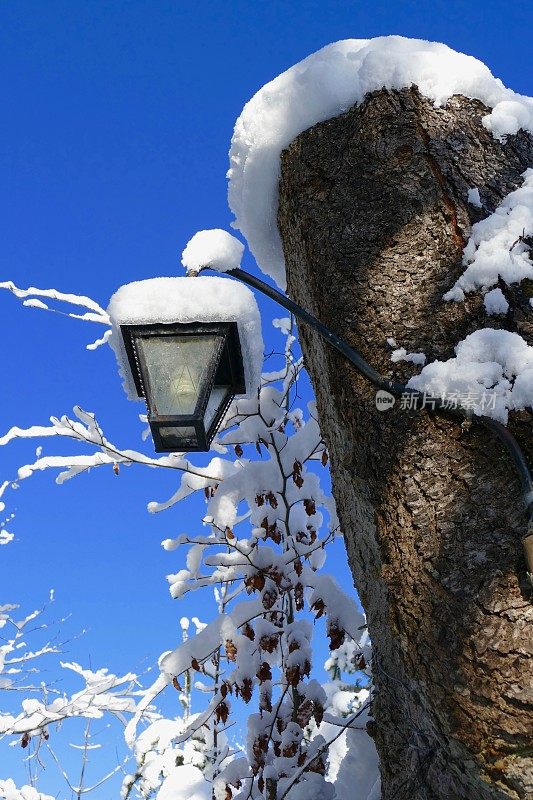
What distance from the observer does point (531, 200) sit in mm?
1479

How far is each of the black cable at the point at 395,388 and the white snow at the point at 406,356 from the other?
0.19 feet

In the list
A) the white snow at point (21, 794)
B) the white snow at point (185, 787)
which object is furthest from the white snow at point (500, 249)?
the white snow at point (21, 794)

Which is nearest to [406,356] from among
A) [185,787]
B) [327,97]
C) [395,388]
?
[395,388]

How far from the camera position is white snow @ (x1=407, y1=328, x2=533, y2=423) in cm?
125

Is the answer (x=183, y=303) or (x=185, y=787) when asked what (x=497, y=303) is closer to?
(x=183, y=303)

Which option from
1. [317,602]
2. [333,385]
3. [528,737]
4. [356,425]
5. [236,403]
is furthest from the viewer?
[236,403]

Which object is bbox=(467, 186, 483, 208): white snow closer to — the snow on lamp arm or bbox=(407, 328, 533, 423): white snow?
bbox=(407, 328, 533, 423): white snow

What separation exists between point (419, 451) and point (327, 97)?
3.76 feet

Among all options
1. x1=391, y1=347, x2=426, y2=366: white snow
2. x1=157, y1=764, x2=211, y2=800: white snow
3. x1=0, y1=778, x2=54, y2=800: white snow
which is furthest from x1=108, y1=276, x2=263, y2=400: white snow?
x1=0, y1=778, x2=54, y2=800: white snow

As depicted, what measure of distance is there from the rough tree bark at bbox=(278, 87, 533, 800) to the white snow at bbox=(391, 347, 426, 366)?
15 millimetres

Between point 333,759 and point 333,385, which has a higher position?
point 333,385

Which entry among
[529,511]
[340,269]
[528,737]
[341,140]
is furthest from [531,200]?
[528,737]

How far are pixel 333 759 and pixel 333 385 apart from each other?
10.7 m

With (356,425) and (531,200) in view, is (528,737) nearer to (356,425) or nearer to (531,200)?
(356,425)
